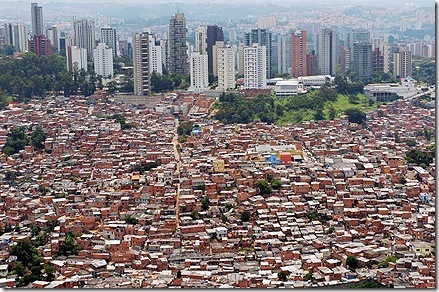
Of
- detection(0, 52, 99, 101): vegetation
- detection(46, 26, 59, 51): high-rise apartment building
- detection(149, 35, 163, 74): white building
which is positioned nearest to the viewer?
detection(0, 52, 99, 101): vegetation

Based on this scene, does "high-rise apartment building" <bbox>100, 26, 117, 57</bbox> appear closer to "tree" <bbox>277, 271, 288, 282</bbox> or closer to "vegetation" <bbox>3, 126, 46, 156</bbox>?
"vegetation" <bbox>3, 126, 46, 156</bbox>

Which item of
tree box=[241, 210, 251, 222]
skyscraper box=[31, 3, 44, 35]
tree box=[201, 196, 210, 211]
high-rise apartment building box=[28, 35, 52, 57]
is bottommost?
tree box=[241, 210, 251, 222]

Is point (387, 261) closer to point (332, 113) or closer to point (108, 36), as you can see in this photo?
point (332, 113)

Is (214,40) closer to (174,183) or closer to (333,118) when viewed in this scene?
(333,118)

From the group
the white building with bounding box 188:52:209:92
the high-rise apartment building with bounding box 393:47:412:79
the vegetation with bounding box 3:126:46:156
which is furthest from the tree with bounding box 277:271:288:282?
the high-rise apartment building with bounding box 393:47:412:79

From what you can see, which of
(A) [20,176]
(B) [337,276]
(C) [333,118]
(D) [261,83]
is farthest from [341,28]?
(B) [337,276]

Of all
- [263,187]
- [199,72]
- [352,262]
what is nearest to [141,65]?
[199,72]
